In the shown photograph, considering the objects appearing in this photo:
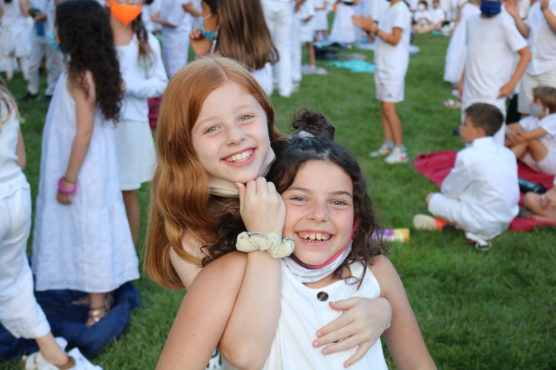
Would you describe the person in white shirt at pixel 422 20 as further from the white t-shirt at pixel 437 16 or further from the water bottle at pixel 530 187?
the water bottle at pixel 530 187

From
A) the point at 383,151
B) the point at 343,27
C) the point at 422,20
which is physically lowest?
the point at 422,20

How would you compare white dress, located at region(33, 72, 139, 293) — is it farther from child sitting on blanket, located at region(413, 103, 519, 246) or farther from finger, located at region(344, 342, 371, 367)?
child sitting on blanket, located at region(413, 103, 519, 246)

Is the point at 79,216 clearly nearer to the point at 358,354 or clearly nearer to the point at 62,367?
the point at 62,367

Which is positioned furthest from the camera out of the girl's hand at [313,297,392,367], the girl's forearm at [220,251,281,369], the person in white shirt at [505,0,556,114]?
the person in white shirt at [505,0,556,114]

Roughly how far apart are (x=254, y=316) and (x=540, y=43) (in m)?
5.72

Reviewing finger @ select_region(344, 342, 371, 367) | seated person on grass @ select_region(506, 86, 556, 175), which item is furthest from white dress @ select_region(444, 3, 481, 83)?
finger @ select_region(344, 342, 371, 367)

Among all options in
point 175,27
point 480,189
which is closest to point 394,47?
point 480,189

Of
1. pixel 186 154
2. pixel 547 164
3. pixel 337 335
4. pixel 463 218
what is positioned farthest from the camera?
pixel 547 164

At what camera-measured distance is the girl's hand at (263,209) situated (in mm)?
1499

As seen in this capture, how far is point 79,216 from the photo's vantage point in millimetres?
3467

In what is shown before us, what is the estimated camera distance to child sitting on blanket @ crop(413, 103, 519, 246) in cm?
463

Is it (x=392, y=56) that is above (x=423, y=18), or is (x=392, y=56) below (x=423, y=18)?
above

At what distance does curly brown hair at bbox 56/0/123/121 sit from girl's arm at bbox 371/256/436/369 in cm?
214

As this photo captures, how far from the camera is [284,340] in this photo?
1.53 metres
